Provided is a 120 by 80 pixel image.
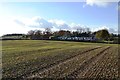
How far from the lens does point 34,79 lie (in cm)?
1534

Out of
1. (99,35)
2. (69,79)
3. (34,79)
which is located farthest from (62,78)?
(99,35)

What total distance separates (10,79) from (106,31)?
521ft

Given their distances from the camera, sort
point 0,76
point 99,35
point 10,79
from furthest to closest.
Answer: point 99,35
point 0,76
point 10,79

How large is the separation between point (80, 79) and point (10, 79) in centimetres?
442

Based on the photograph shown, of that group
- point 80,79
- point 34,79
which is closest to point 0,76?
point 34,79

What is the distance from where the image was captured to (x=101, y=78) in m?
16.0

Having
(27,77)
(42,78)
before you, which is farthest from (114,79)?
(27,77)

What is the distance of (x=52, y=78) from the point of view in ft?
51.1

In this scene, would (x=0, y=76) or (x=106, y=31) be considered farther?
(x=106, y=31)

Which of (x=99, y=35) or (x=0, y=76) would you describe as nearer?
(x=0, y=76)

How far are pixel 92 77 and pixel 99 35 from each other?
154m

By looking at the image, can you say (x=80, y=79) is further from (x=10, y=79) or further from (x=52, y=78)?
(x=10, y=79)

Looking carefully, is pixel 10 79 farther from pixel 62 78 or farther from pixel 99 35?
pixel 99 35

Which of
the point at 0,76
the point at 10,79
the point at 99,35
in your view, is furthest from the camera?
the point at 99,35
